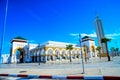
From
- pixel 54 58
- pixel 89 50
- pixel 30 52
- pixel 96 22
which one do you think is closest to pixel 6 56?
pixel 30 52

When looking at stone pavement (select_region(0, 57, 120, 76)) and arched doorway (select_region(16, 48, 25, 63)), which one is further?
arched doorway (select_region(16, 48, 25, 63))

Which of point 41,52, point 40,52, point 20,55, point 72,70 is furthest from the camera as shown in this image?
point 20,55

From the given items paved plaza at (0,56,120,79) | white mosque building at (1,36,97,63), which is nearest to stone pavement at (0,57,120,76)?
paved plaza at (0,56,120,79)

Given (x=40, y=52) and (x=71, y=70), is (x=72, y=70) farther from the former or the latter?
(x=40, y=52)

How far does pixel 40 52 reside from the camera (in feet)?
205

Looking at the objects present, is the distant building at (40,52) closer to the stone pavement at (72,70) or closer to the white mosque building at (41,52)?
the white mosque building at (41,52)

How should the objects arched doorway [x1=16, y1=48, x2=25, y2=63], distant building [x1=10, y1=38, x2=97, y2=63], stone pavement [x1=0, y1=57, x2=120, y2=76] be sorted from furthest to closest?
arched doorway [x1=16, y1=48, x2=25, y2=63] → distant building [x1=10, y1=38, x2=97, y2=63] → stone pavement [x1=0, y1=57, x2=120, y2=76]

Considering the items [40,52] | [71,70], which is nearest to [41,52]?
[40,52]

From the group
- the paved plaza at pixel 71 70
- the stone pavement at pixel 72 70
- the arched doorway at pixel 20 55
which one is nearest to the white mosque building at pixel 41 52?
the arched doorway at pixel 20 55

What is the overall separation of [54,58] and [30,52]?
18420 millimetres

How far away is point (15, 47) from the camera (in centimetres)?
7906

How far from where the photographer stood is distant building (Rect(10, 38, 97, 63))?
198ft

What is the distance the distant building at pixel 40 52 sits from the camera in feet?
198

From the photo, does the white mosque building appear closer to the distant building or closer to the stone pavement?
the distant building
